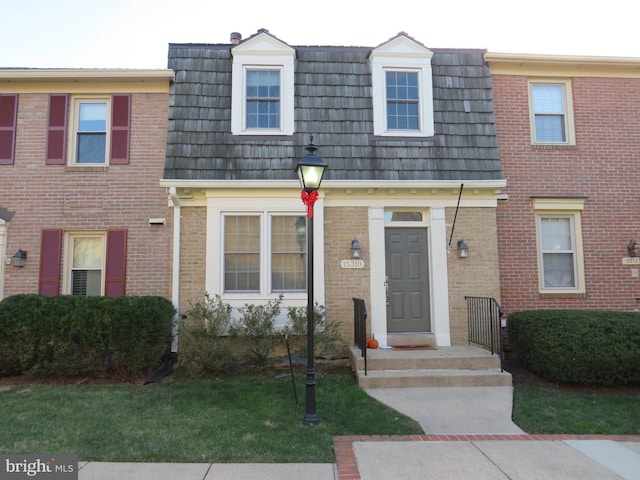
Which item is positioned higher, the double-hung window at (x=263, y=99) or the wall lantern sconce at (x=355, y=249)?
the double-hung window at (x=263, y=99)

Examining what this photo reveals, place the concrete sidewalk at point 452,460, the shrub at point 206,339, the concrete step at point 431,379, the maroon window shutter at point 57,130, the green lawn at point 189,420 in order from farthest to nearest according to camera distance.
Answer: the maroon window shutter at point 57,130
the shrub at point 206,339
the concrete step at point 431,379
the green lawn at point 189,420
the concrete sidewalk at point 452,460

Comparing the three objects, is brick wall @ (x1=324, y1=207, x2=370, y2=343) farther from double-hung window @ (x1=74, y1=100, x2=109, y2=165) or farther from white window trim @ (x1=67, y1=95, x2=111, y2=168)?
double-hung window @ (x1=74, y1=100, x2=109, y2=165)

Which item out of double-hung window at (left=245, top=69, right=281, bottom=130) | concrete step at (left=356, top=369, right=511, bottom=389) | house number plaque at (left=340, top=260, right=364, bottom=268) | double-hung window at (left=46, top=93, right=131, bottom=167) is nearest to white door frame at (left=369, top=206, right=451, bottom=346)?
house number plaque at (left=340, top=260, right=364, bottom=268)

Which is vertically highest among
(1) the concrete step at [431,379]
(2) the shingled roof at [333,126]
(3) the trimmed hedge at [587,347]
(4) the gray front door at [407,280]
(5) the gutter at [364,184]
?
(2) the shingled roof at [333,126]

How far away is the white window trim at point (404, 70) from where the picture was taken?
8367mm

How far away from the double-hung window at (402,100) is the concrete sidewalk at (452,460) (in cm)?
553

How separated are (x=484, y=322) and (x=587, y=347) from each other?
1.58 metres

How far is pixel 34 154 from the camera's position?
8.29 meters

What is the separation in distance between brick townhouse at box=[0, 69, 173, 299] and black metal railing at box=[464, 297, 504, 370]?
569cm

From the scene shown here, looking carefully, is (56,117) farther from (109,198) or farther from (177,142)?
(177,142)

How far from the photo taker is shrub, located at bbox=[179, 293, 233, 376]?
698 centimetres

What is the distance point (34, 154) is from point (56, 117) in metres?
0.84

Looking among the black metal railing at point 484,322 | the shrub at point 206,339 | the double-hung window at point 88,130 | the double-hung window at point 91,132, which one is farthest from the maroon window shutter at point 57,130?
the black metal railing at point 484,322

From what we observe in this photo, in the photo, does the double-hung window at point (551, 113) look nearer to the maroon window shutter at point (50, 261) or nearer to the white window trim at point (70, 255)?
the white window trim at point (70, 255)
